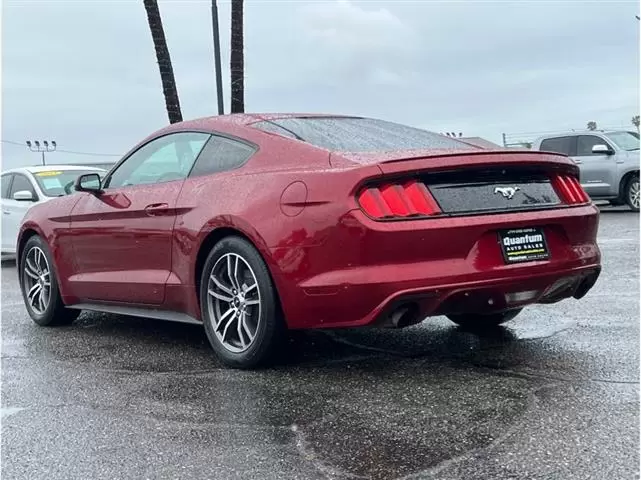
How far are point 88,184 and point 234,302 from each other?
6.01 ft

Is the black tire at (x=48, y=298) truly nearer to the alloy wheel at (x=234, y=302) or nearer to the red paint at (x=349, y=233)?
the red paint at (x=349, y=233)

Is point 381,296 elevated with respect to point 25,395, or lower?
elevated

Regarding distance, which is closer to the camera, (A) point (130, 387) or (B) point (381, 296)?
(B) point (381, 296)

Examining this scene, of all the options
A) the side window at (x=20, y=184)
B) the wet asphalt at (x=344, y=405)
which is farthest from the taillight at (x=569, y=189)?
the side window at (x=20, y=184)

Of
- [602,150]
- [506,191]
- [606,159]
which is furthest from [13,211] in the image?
[606,159]

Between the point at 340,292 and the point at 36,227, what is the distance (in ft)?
11.1

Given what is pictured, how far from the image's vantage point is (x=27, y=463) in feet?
10.5

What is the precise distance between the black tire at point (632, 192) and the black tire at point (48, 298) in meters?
12.5

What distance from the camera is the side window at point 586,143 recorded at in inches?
650

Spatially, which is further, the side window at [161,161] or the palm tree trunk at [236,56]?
the palm tree trunk at [236,56]

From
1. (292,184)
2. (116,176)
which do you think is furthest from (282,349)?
(116,176)

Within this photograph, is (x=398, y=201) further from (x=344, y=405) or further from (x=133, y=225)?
→ (x=133, y=225)

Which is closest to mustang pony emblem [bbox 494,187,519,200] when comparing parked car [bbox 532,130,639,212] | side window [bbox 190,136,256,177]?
side window [bbox 190,136,256,177]

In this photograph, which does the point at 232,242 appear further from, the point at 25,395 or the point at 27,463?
the point at 27,463
